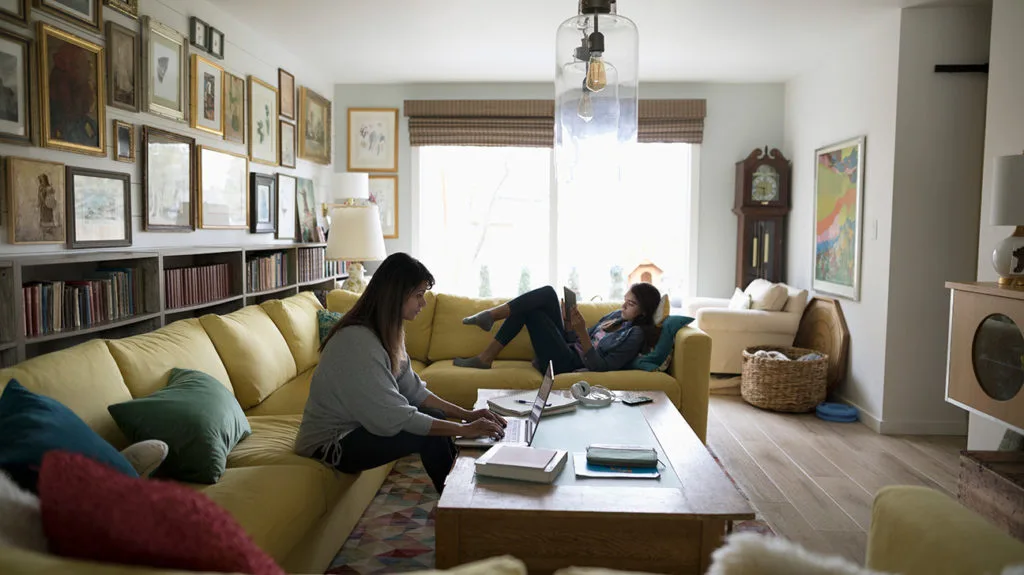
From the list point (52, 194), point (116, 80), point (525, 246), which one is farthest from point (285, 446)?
point (525, 246)

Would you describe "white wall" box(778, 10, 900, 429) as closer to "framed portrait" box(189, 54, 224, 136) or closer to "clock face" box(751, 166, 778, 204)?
"clock face" box(751, 166, 778, 204)

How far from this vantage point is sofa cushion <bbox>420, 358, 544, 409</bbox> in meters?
3.96

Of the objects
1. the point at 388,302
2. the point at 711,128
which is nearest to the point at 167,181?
the point at 388,302

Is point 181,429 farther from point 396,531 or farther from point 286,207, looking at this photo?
point 286,207

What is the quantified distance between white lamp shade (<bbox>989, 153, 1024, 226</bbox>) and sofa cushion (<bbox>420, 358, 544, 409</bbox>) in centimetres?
224

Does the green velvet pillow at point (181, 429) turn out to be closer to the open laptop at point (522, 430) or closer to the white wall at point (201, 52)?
the open laptop at point (522, 430)

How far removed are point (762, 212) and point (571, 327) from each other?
9.29ft

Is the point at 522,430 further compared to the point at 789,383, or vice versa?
the point at 789,383

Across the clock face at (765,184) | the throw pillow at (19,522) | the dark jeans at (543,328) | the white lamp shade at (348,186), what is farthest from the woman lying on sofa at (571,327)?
the throw pillow at (19,522)

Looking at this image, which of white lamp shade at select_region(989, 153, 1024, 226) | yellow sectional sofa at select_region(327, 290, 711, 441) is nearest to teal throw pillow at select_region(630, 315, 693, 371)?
yellow sectional sofa at select_region(327, 290, 711, 441)

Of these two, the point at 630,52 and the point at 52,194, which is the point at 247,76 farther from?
the point at 630,52

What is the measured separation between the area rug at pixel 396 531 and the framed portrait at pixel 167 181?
1.91m

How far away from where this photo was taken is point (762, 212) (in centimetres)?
632

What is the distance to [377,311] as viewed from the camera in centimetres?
254
